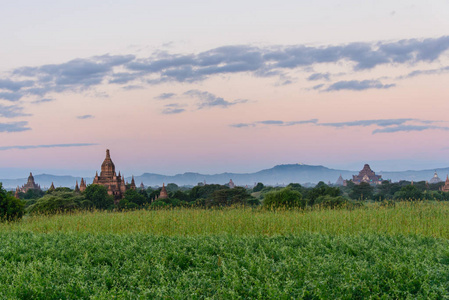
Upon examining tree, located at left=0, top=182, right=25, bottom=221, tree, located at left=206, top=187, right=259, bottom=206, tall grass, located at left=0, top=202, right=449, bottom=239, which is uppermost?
tree, located at left=0, top=182, right=25, bottom=221

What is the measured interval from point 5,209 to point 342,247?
1520cm

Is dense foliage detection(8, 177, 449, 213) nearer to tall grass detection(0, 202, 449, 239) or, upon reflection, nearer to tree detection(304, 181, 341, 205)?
tree detection(304, 181, 341, 205)

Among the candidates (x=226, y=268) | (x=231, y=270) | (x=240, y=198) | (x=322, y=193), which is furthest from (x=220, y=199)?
(x=226, y=268)

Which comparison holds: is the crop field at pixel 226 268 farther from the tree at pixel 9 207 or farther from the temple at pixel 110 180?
the temple at pixel 110 180

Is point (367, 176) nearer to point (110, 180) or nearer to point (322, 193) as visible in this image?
point (110, 180)

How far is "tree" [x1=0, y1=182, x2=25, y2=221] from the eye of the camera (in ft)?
57.0

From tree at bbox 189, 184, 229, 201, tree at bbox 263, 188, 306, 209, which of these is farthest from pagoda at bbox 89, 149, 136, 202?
tree at bbox 263, 188, 306, 209

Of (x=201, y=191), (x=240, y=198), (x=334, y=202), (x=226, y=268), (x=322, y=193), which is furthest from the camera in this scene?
(x=201, y=191)

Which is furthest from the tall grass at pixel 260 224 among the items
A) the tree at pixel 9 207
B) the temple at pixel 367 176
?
the temple at pixel 367 176

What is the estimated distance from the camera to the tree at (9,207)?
17.4m

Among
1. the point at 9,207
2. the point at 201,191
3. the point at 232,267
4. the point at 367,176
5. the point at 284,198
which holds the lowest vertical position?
the point at 201,191

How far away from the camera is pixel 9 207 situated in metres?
17.5

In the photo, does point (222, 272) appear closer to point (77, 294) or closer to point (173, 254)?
point (173, 254)

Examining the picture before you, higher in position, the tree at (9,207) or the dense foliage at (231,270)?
the tree at (9,207)
